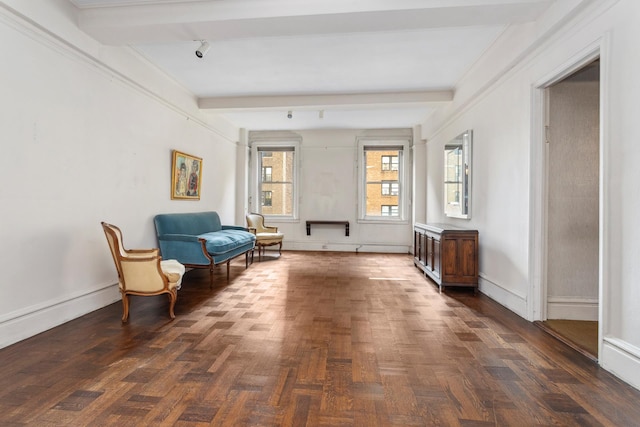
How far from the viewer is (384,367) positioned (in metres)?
2.34

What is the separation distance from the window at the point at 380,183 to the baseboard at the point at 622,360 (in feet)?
20.0

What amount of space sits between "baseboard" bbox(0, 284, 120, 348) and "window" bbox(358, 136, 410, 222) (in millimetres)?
6033

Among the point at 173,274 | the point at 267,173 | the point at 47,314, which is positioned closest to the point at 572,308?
the point at 173,274

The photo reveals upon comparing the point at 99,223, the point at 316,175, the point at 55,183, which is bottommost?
the point at 99,223

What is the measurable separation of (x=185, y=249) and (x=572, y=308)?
4824mm

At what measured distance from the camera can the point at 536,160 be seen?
3303 mm

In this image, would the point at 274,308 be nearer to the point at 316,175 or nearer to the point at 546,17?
the point at 546,17

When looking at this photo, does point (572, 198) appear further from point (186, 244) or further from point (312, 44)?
point (186, 244)

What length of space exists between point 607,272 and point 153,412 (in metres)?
3.15

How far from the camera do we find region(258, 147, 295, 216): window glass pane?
8.71m

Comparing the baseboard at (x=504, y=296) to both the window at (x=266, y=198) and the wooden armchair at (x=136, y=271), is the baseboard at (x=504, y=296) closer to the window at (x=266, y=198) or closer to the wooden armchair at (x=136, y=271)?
the wooden armchair at (x=136, y=271)

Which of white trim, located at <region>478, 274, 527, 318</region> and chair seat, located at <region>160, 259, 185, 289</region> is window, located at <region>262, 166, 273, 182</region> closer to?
chair seat, located at <region>160, 259, 185, 289</region>

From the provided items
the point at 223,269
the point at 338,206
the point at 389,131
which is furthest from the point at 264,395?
the point at 389,131

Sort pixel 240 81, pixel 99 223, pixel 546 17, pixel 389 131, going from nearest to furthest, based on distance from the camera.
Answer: pixel 546 17, pixel 99 223, pixel 240 81, pixel 389 131
